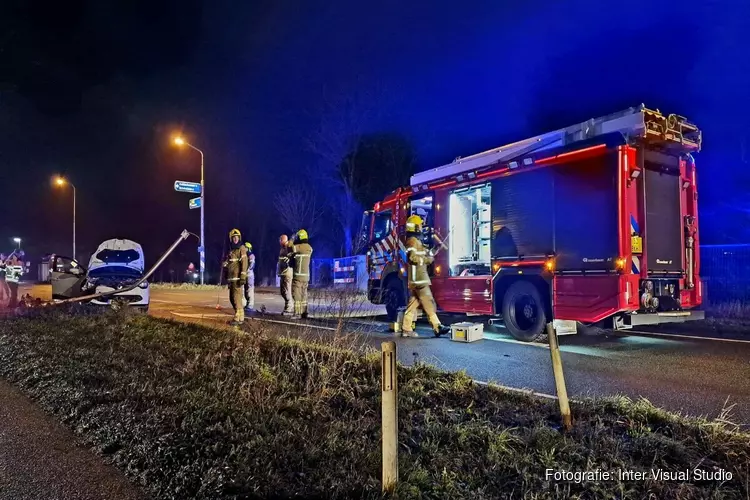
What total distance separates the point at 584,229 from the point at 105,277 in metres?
10.4

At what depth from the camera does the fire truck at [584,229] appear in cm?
788

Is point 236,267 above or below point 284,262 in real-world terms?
below

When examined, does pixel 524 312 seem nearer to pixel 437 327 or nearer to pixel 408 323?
pixel 437 327

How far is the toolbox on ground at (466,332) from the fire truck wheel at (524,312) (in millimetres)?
722

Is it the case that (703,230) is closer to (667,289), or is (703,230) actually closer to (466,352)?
(667,289)

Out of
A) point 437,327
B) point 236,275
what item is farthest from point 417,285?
point 236,275

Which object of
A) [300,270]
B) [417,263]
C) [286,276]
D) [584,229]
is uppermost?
[584,229]

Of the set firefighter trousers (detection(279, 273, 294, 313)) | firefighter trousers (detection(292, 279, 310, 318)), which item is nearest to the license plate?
firefighter trousers (detection(292, 279, 310, 318))

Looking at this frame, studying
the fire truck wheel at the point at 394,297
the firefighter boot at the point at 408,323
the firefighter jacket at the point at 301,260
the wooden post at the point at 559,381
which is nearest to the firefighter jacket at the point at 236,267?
the firefighter jacket at the point at 301,260

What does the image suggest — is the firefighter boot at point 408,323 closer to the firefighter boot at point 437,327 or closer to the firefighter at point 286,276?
the firefighter boot at point 437,327

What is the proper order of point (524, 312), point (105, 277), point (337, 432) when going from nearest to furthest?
1. point (337, 432)
2. point (524, 312)
3. point (105, 277)

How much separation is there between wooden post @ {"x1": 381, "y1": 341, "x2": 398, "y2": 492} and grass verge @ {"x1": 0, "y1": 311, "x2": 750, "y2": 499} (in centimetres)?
12

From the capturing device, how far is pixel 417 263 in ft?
30.6

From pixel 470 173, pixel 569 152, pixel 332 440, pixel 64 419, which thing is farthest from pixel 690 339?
pixel 64 419
